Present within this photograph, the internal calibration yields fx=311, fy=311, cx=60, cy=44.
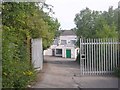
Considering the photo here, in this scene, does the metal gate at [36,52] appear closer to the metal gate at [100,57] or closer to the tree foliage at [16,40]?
the tree foliage at [16,40]

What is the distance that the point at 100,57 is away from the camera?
1784cm

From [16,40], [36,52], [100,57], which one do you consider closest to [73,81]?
[16,40]

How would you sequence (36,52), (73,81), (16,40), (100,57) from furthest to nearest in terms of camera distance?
(36,52)
(100,57)
(73,81)
(16,40)

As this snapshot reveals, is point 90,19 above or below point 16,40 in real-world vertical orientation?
above

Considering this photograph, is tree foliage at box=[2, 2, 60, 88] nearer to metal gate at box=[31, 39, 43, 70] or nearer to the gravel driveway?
metal gate at box=[31, 39, 43, 70]

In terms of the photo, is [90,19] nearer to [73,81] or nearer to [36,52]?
[36,52]

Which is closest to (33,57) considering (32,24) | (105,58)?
(32,24)

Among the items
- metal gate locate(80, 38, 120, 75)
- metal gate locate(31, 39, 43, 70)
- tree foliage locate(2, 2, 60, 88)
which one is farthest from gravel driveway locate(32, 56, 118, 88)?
metal gate locate(31, 39, 43, 70)

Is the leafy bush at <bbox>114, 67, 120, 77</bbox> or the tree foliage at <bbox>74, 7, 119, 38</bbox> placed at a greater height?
the tree foliage at <bbox>74, 7, 119, 38</bbox>

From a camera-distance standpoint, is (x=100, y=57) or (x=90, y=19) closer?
(x=100, y=57)

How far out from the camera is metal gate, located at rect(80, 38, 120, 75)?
57.4 ft

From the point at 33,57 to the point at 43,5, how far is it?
370 cm

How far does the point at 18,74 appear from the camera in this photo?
10867 millimetres

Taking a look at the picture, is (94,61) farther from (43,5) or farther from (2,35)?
(2,35)
